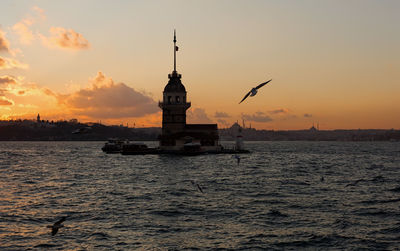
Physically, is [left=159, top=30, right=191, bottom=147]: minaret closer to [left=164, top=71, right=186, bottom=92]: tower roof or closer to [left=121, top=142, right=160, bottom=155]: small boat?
[left=164, top=71, right=186, bottom=92]: tower roof

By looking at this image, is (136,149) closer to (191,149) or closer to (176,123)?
(176,123)

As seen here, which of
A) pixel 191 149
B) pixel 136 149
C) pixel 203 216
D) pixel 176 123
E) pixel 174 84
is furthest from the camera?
pixel 136 149

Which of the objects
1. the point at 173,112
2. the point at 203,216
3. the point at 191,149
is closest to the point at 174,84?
the point at 173,112

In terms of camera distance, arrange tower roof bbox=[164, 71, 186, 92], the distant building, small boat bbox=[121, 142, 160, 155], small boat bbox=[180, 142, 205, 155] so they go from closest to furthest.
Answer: small boat bbox=[180, 142, 205, 155], the distant building, tower roof bbox=[164, 71, 186, 92], small boat bbox=[121, 142, 160, 155]

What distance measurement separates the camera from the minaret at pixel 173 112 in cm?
9775

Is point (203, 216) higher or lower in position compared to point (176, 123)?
lower

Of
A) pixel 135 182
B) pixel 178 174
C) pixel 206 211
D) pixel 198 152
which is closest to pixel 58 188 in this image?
pixel 135 182

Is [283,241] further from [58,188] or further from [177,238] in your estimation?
[58,188]

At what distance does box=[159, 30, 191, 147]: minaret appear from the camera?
9775cm

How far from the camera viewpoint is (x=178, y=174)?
188 ft

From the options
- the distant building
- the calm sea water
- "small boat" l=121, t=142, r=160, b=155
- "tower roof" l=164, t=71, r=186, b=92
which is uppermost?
"tower roof" l=164, t=71, r=186, b=92

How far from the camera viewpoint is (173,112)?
98.2m

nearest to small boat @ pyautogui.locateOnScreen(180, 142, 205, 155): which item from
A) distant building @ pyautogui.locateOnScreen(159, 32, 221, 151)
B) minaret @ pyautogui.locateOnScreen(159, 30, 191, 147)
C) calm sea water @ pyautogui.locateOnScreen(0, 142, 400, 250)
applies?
distant building @ pyautogui.locateOnScreen(159, 32, 221, 151)

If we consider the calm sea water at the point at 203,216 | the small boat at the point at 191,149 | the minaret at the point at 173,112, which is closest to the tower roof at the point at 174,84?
the minaret at the point at 173,112
